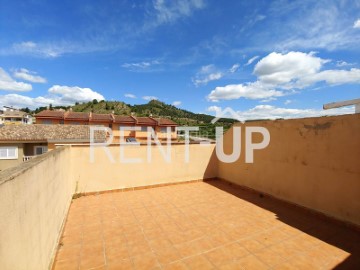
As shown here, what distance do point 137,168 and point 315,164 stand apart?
5.63 meters

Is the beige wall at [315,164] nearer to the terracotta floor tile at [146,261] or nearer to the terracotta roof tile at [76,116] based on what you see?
the terracotta floor tile at [146,261]

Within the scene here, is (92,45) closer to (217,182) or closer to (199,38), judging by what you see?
(199,38)

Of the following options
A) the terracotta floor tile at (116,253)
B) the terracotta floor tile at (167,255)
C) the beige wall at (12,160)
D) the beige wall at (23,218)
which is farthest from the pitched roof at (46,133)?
the beige wall at (23,218)

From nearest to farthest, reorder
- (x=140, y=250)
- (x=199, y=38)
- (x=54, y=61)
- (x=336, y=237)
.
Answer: (x=140, y=250) < (x=336, y=237) < (x=199, y=38) < (x=54, y=61)

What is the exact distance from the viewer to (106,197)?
658cm

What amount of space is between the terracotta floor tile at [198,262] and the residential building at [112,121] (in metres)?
29.0

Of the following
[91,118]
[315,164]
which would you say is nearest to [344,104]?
[315,164]

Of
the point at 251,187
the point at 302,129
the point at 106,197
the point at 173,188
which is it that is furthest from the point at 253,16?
the point at 106,197

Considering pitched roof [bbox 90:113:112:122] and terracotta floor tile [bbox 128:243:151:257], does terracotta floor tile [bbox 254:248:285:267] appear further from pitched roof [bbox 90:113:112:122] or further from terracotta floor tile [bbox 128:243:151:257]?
pitched roof [bbox 90:113:112:122]

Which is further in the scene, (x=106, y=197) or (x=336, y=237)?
(x=106, y=197)

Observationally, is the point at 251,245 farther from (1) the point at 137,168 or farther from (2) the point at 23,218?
(1) the point at 137,168

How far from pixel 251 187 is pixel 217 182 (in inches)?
64.0

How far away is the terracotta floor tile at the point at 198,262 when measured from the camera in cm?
319

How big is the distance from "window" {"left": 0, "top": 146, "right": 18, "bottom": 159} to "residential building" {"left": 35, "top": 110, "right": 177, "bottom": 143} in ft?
45.5
